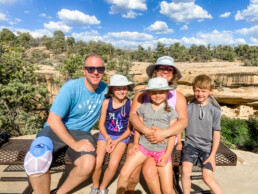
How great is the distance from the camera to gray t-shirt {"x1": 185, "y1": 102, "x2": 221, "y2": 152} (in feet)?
7.00

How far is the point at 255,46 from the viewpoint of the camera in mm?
32688

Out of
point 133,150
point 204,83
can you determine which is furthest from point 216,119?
point 133,150

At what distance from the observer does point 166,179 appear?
182 centimetres

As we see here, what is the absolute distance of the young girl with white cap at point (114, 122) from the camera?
2.11 metres

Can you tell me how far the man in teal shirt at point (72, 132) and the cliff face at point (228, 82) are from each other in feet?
32.8

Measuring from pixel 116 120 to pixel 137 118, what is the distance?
0.35 metres

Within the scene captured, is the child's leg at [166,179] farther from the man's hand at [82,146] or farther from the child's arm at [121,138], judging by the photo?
the man's hand at [82,146]

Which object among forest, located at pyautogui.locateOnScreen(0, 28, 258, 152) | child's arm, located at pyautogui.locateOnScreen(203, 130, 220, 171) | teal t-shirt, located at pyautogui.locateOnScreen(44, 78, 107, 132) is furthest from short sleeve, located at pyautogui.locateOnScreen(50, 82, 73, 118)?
forest, located at pyautogui.locateOnScreen(0, 28, 258, 152)

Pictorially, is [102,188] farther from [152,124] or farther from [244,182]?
[244,182]

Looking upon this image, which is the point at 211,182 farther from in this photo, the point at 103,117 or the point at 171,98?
the point at 103,117

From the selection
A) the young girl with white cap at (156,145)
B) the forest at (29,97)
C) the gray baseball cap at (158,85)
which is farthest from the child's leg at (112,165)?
the forest at (29,97)

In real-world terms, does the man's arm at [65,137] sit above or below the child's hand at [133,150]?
above

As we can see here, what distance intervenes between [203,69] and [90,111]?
12.7 m

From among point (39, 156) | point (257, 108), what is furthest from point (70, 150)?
point (257, 108)
